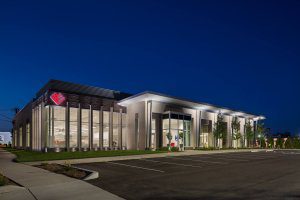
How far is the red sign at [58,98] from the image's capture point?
120 feet

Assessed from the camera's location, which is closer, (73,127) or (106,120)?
(73,127)

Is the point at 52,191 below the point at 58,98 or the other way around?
below

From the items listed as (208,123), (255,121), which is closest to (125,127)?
(208,123)

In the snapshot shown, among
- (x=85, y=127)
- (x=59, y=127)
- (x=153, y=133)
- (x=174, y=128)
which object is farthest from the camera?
(x=174, y=128)

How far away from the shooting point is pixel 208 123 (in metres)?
54.4

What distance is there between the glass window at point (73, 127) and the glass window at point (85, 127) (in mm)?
965

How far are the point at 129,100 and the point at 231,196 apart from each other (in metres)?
34.6

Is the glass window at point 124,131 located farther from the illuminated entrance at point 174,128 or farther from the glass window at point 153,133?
the illuminated entrance at point 174,128

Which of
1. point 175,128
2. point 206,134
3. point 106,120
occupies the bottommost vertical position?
point 206,134

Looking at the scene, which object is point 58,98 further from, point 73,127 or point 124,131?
point 124,131

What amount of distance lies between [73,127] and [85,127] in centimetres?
187

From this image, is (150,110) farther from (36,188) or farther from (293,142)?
(293,142)

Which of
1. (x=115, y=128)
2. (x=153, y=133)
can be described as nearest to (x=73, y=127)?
(x=115, y=128)

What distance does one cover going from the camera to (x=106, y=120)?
4288cm
